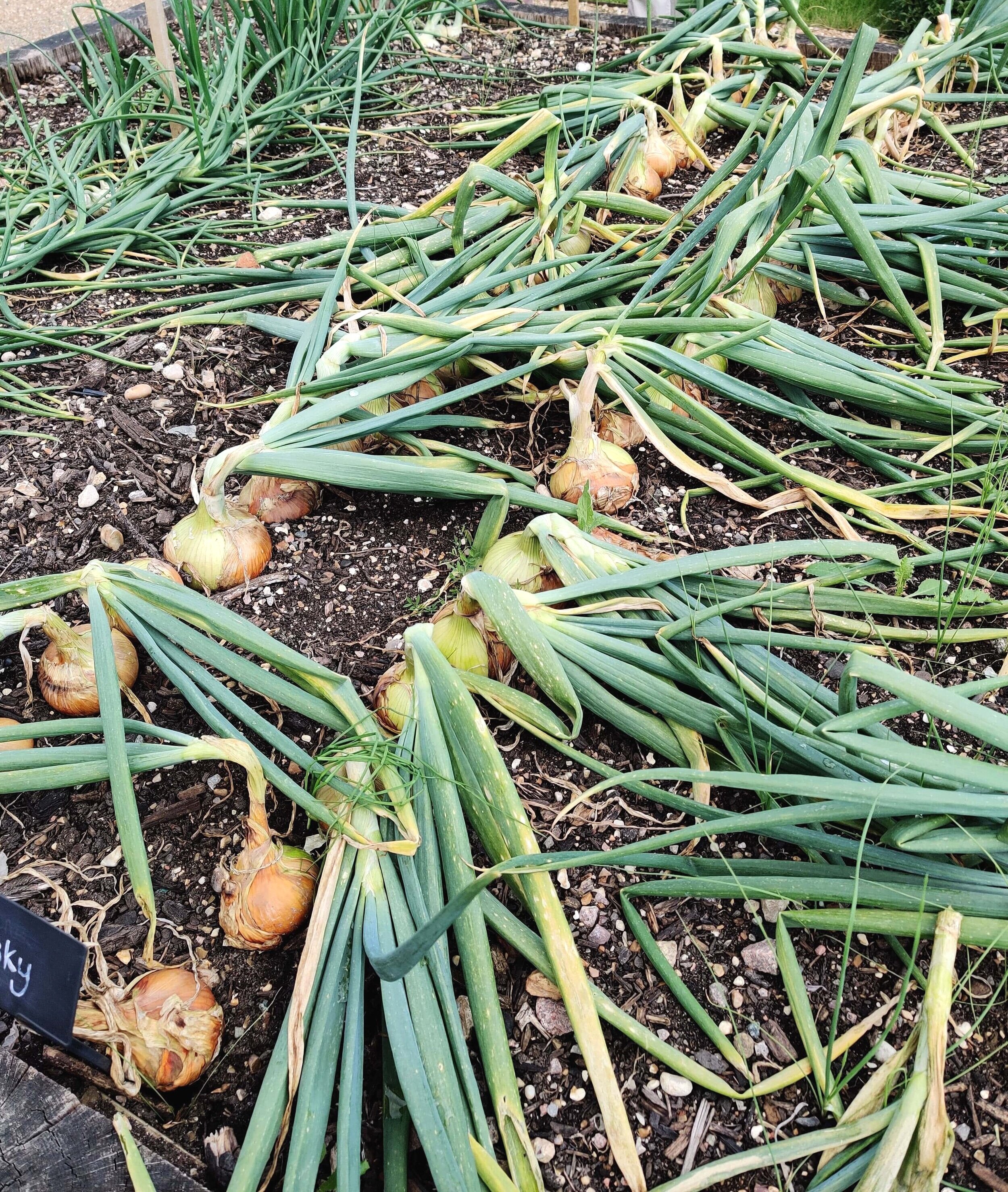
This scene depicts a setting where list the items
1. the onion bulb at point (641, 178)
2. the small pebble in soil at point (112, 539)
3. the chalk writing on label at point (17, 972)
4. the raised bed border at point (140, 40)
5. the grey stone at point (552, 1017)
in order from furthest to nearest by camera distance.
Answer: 1. the raised bed border at point (140, 40)
2. the onion bulb at point (641, 178)
3. the small pebble in soil at point (112, 539)
4. the grey stone at point (552, 1017)
5. the chalk writing on label at point (17, 972)

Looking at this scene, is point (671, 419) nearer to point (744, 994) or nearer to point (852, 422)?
point (852, 422)

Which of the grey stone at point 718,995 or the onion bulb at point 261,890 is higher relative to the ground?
the onion bulb at point 261,890

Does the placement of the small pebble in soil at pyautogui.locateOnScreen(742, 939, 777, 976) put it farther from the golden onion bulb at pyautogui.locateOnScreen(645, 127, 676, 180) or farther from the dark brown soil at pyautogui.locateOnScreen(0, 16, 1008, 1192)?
the golden onion bulb at pyautogui.locateOnScreen(645, 127, 676, 180)

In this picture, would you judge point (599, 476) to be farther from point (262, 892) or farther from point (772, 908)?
point (262, 892)

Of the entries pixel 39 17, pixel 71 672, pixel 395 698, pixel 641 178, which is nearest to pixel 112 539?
pixel 71 672

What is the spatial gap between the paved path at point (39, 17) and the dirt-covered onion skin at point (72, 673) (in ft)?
10.3

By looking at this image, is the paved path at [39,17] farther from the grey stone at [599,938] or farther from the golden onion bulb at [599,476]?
the grey stone at [599,938]

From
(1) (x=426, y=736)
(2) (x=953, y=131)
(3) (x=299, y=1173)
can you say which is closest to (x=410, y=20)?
(2) (x=953, y=131)

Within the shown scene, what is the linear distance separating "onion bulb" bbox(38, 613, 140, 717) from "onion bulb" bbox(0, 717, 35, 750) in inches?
2.2

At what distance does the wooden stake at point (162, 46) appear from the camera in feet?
7.14

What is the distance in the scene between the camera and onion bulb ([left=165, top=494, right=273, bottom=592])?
4.71 feet

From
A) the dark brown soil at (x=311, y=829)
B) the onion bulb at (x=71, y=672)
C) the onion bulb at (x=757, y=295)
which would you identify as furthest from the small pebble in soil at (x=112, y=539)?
the onion bulb at (x=757, y=295)

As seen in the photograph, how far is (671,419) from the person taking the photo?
1570mm

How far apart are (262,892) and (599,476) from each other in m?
0.81
